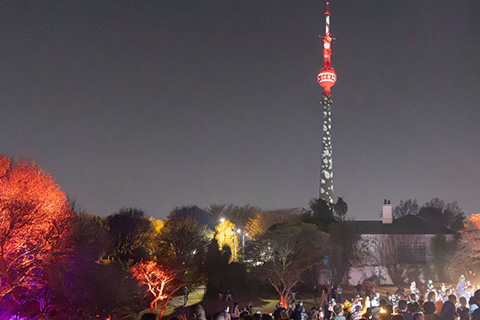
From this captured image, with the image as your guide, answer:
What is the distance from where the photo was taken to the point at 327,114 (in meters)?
126

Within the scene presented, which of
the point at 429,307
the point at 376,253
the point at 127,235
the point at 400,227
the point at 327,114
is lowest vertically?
the point at 429,307

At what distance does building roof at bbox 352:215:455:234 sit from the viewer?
5838 centimetres

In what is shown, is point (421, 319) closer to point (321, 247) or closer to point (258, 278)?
point (258, 278)

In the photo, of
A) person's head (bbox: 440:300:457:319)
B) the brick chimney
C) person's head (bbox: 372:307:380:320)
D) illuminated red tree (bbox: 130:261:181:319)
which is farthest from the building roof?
person's head (bbox: 372:307:380:320)

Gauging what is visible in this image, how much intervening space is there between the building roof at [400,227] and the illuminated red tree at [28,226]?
3694 centimetres

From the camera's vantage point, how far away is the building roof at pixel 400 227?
58.4m

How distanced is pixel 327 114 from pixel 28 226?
105 meters

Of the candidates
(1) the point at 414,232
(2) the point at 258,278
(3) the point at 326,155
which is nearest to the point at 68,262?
(2) the point at 258,278

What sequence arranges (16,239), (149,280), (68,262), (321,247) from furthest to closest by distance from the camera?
(321,247) < (149,280) < (68,262) < (16,239)

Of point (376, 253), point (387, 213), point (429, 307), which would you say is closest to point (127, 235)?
point (376, 253)

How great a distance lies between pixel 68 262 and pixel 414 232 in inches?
1728

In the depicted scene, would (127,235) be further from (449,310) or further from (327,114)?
(327,114)

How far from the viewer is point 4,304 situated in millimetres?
29531

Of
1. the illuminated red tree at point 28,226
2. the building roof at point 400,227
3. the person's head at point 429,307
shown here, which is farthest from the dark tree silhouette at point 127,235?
the person's head at point 429,307
